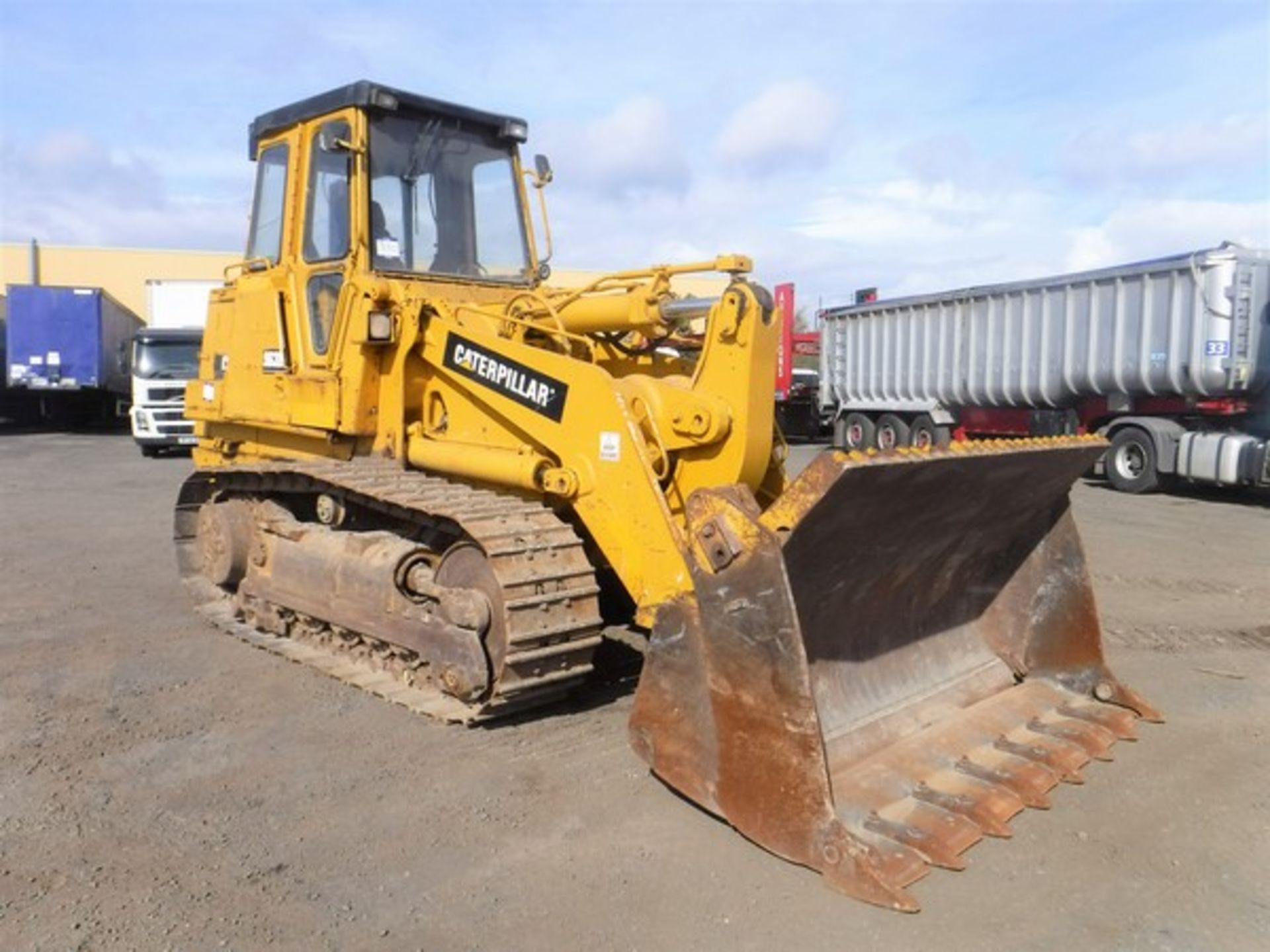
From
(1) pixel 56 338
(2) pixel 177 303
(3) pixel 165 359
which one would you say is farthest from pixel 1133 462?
(1) pixel 56 338

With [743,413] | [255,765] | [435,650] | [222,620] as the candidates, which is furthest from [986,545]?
[222,620]

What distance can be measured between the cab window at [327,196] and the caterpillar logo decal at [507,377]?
1106mm

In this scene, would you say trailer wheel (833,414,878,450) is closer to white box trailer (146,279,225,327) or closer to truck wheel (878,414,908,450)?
truck wheel (878,414,908,450)

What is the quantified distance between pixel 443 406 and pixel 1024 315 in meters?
12.5

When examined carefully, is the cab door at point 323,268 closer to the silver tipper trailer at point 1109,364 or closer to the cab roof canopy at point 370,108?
the cab roof canopy at point 370,108

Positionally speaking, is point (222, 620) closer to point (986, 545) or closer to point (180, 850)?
point (180, 850)

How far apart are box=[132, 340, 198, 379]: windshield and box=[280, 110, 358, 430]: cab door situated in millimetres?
14180

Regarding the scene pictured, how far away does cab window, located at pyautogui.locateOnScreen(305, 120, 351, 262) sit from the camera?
19.2ft

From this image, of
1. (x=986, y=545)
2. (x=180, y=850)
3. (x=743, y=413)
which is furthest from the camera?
(x=986, y=545)

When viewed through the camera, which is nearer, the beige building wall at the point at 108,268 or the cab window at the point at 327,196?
the cab window at the point at 327,196

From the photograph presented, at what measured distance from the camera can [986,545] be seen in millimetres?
4910

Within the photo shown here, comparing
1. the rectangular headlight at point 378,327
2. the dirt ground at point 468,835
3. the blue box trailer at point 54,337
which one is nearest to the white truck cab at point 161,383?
the blue box trailer at point 54,337

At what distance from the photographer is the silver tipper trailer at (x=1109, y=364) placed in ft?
41.9

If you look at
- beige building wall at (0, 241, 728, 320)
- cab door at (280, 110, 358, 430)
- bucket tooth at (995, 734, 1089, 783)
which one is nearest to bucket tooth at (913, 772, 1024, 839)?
bucket tooth at (995, 734, 1089, 783)
